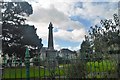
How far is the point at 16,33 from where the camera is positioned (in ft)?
33.4

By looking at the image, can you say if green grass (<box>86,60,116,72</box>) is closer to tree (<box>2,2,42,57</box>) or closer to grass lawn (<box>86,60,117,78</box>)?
grass lawn (<box>86,60,117,78</box>)

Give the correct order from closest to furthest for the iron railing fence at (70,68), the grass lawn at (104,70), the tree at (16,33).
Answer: the iron railing fence at (70,68) < the grass lawn at (104,70) < the tree at (16,33)

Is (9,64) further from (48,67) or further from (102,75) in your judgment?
(102,75)

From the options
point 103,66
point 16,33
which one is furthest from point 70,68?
point 16,33

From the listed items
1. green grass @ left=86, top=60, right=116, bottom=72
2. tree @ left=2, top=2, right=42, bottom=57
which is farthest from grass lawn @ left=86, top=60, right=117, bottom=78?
tree @ left=2, top=2, right=42, bottom=57

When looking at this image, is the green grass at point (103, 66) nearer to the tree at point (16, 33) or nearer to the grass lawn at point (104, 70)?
the grass lawn at point (104, 70)

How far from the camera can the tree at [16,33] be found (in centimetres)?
995

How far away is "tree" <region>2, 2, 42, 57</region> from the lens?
995cm

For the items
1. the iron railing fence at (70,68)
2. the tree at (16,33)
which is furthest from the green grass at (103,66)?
the tree at (16,33)

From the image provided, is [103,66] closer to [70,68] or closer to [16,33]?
[70,68]

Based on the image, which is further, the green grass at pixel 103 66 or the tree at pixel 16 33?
the tree at pixel 16 33

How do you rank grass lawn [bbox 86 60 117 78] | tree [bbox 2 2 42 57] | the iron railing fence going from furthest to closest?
tree [bbox 2 2 42 57] → grass lawn [bbox 86 60 117 78] → the iron railing fence

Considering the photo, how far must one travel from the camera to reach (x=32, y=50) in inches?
421

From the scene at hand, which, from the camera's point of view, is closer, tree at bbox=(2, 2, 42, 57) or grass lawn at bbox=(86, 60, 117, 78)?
grass lawn at bbox=(86, 60, 117, 78)
